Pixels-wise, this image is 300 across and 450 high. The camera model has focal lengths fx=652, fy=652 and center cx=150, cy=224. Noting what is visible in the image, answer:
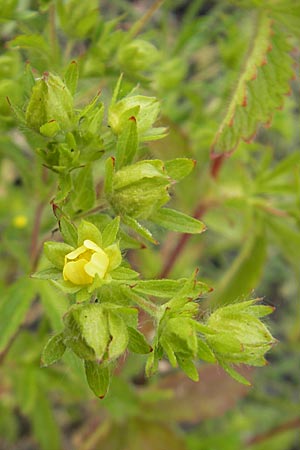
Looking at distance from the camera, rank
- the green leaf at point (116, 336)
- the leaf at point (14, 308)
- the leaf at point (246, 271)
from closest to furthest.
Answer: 1. the green leaf at point (116, 336)
2. the leaf at point (14, 308)
3. the leaf at point (246, 271)

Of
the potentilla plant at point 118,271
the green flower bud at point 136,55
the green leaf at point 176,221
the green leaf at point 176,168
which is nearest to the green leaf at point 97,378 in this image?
the potentilla plant at point 118,271

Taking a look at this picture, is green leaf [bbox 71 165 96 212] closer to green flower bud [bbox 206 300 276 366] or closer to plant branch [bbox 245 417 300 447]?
green flower bud [bbox 206 300 276 366]

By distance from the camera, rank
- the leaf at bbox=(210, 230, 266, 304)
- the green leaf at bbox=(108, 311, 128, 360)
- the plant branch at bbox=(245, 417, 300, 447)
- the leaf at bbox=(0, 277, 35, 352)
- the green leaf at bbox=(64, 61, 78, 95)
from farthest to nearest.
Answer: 1. the plant branch at bbox=(245, 417, 300, 447)
2. the leaf at bbox=(210, 230, 266, 304)
3. the leaf at bbox=(0, 277, 35, 352)
4. the green leaf at bbox=(64, 61, 78, 95)
5. the green leaf at bbox=(108, 311, 128, 360)

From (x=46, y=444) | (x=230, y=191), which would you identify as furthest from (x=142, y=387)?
(x=230, y=191)

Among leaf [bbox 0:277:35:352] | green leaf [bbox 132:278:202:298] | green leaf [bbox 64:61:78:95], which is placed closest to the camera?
green leaf [bbox 132:278:202:298]

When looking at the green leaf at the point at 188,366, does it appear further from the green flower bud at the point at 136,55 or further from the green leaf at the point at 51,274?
the green flower bud at the point at 136,55

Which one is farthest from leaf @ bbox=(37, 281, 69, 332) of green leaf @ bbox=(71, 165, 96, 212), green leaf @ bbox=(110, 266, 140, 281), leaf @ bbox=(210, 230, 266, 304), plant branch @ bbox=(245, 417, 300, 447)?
plant branch @ bbox=(245, 417, 300, 447)

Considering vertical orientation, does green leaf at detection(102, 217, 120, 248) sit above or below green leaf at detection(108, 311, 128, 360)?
above
